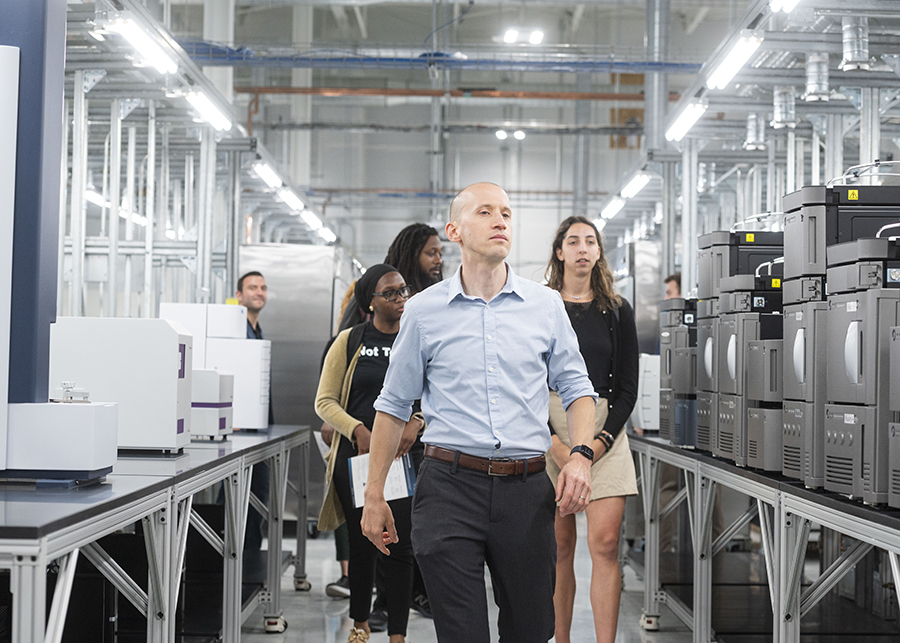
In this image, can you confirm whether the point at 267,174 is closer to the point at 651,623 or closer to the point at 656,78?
the point at 656,78

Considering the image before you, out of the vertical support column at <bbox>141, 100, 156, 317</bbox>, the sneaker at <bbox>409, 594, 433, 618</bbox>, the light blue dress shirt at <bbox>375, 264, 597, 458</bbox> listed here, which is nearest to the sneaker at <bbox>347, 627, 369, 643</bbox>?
the sneaker at <bbox>409, 594, 433, 618</bbox>

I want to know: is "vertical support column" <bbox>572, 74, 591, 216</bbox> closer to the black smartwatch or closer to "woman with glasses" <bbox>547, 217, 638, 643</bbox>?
"woman with glasses" <bbox>547, 217, 638, 643</bbox>

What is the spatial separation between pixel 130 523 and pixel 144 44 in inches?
117

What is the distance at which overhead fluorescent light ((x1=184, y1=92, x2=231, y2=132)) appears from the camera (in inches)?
213

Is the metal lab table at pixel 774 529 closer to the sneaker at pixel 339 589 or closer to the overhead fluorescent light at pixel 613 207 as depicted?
the sneaker at pixel 339 589

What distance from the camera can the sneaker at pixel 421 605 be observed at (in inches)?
177

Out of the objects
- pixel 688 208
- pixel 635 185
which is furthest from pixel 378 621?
pixel 635 185

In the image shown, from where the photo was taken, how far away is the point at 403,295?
3621 mm

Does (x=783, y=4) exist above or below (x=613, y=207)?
above

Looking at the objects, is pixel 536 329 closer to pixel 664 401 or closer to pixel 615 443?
pixel 615 443

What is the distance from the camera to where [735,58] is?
4.57 meters

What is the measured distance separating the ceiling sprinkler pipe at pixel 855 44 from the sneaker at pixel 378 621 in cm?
336

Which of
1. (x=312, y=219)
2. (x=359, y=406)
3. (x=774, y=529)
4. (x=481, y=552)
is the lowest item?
(x=774, y=529)

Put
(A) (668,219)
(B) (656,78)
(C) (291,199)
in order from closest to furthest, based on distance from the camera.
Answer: (A) (668,219), (C) (291,199), (B) (656,78)
